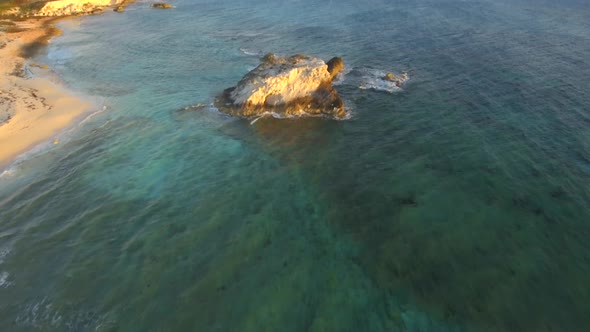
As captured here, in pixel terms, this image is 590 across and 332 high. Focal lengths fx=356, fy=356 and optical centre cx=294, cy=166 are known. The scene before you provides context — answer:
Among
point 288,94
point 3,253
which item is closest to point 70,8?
point 288,94

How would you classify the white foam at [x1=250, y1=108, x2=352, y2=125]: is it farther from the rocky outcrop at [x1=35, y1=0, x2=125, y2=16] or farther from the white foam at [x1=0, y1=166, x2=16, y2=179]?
the rocky outcrop at [x1=35, y1=0, x2=125, y2=16]

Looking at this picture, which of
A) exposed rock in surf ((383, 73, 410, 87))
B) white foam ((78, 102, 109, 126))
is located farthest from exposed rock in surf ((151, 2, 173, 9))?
exposed rock in surf ((383, 73, 410, 87))

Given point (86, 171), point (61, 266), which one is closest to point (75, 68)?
point (86, 171)

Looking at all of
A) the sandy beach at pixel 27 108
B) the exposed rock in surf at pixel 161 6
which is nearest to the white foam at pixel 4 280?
the sandy beach at pixel 27 108

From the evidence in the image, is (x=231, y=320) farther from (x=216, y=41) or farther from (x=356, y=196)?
(x=216, y=41)

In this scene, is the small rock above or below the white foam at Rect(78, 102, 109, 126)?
below

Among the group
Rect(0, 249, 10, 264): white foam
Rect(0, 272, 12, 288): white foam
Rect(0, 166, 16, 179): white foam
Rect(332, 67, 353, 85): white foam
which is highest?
Rect(0, 166, 16, 179): white foam

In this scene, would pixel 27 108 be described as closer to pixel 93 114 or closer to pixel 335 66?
pixel 93 114
